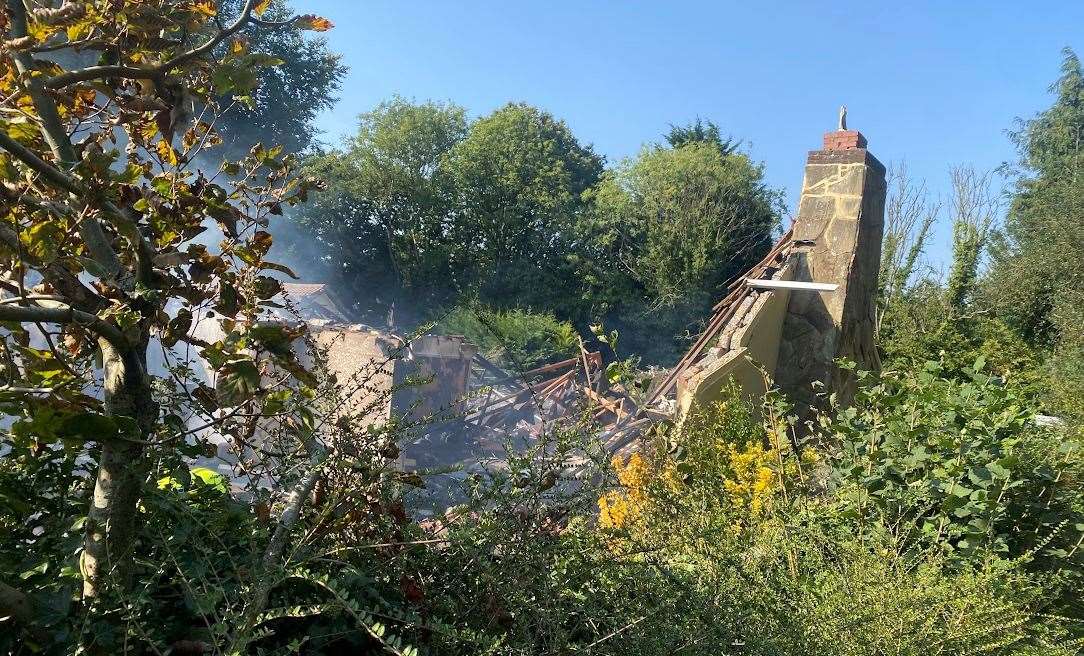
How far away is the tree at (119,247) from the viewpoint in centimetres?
141

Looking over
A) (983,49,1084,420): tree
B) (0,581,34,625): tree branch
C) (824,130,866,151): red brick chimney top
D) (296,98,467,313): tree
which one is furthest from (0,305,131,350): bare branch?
(296,98,467,313): tree

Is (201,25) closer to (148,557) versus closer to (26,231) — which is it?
(26,231)

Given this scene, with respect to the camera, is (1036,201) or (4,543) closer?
(4,543)

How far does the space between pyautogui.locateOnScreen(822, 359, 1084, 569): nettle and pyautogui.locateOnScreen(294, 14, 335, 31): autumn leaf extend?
2.38 meters

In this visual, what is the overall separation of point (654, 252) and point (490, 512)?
23.3m

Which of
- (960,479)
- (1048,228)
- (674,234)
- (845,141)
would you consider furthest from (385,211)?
(960,479)

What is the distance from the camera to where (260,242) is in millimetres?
1821

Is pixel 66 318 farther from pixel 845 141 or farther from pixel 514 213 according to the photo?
pixel 514 213

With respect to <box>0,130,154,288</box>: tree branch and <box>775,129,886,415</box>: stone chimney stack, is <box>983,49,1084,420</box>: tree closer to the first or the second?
<box>775,129,886,415</box>: stone chimney stack

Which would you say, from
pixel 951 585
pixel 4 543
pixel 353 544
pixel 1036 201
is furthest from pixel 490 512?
pixel 1036 201

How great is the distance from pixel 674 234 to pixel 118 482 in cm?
2378

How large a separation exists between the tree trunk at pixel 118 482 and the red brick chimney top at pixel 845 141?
613 centimetres

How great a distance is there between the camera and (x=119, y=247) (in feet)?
5.60

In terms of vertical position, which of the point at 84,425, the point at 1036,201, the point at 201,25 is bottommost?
the point at 84,425
